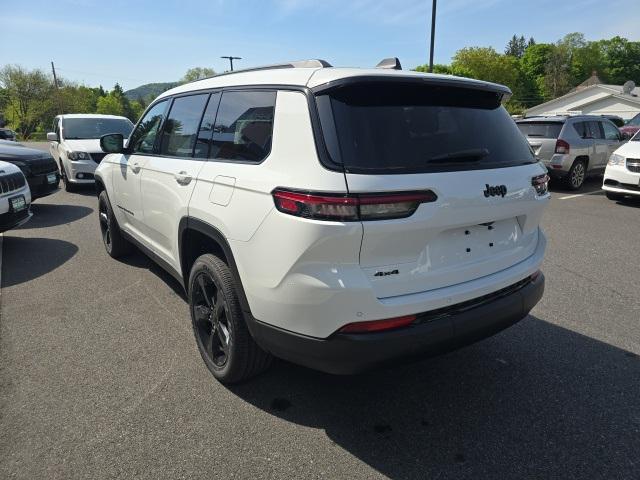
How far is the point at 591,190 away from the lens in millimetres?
10812

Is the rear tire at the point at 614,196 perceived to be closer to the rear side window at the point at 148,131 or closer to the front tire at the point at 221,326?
the rear side window at the point at 148,131

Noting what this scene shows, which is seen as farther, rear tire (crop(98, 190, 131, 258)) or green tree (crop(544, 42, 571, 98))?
green tree (crop(544, 42, 571, 98))

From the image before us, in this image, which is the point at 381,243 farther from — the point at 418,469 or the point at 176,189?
the point at 176,189

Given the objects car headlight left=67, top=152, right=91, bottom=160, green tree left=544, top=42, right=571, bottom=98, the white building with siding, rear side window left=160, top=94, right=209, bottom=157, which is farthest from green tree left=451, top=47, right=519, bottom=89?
rear side window left=160, top=94, right=209, bottom=157

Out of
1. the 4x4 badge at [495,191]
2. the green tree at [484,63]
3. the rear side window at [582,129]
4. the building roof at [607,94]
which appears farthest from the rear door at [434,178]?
the green tree at [484,63]

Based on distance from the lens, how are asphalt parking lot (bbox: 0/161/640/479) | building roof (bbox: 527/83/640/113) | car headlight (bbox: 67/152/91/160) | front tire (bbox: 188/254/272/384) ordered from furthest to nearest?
building roof (bbox: 527/83/640/113), car headlight (bbox: 67/152/91/160), front tire (bbox: 188/254/272/384), asphalt parking lot (bbox: 0/161/640/479)

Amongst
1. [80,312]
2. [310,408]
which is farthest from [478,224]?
[80,312]

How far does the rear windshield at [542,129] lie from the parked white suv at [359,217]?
28.6ft

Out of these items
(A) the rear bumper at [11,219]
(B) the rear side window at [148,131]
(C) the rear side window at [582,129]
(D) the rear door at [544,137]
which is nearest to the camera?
(B) the rear side window at [148,131]

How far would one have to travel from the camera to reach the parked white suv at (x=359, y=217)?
2004 millimetres

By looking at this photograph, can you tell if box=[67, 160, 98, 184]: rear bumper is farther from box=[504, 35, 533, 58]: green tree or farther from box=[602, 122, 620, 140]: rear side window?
box=[504, 35, 533, 58]: green tree

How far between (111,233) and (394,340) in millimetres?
4191

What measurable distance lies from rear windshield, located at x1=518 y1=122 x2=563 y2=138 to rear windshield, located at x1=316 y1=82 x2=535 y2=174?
8972 mm

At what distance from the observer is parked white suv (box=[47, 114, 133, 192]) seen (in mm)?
10148
